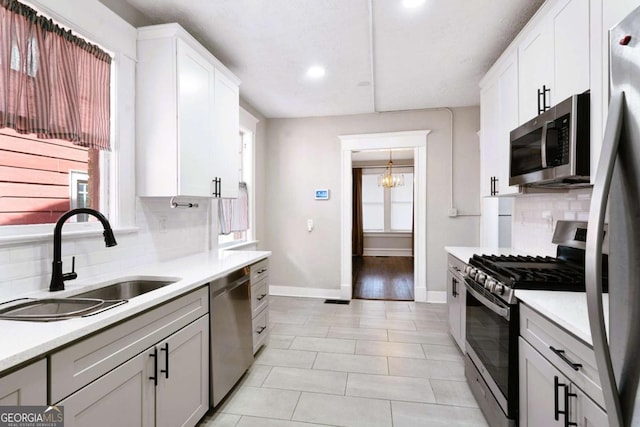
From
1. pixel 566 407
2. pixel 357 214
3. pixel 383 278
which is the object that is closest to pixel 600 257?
pixel 566 407

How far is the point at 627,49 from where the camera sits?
67cm

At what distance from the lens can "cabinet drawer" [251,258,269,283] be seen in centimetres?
257

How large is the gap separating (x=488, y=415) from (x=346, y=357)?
1194 mm

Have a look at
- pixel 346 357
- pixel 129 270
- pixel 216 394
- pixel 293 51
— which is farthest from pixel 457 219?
pixel 129 270

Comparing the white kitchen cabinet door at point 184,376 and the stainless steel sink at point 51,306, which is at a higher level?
the stainless steel sink at point 51,306

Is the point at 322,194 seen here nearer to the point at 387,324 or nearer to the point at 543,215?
the point at 387,324

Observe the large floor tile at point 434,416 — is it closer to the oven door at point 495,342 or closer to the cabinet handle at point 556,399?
the oven door at point 495,342

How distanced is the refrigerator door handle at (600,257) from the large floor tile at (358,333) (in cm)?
263

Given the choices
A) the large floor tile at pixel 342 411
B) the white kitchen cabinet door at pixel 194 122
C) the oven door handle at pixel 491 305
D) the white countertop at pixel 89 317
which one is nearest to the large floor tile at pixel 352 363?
the large floor tile at pixel 342 411

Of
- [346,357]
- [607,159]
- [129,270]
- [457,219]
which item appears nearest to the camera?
[607,159]

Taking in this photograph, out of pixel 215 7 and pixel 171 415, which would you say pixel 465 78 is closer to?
pixel 215 7

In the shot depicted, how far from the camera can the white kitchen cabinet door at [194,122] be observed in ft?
7.15

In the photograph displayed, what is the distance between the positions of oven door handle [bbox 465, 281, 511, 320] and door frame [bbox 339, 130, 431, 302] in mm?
2179

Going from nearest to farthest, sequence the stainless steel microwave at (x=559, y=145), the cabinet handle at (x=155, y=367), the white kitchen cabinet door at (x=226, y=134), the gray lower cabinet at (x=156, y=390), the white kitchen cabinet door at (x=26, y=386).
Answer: the white kitchen cabinet door at (x=26, y=386)
the gray lower cabinet at (x=156, y=390)
the cabinet handle at (x=155, y=367)
the stainless steel microwave at (x=559, y=145)
the white kitchen cabinet door at (x=226, y=134)
